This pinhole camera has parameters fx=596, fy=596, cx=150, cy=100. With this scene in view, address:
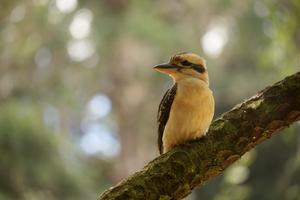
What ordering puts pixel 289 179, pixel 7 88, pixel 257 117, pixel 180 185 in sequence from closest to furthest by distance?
pixel 180 185 → pixel 257 117 → pixel 289 179 → pixel 7 88

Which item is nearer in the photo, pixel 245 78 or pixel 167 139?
pixel 167 139

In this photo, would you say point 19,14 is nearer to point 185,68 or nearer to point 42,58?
point 42,58

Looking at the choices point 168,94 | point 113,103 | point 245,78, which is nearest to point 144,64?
point 113,103

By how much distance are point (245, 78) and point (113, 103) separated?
259cm

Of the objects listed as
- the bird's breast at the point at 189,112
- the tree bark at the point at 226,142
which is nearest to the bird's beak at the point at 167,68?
the bird's breast at the point at 189,112

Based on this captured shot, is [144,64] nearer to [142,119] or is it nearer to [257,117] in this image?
[142,119]

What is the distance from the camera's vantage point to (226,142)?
2822mm

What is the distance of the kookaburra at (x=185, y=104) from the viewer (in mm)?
2984

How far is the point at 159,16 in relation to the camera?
11391mm

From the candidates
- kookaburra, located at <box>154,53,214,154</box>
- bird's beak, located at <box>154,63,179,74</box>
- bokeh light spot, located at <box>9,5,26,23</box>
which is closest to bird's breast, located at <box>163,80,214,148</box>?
kookaburra, located at <box>154,53,214,154</box>

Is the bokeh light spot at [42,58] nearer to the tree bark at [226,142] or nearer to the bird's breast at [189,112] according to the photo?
the bird's breast at [189,112]

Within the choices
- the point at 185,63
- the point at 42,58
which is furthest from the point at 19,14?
the point at 185,63

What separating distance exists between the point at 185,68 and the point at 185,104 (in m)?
0.25

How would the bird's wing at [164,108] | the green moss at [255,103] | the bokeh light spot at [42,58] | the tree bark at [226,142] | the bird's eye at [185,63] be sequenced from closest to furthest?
the tree bark at [226,142]
the green moss at [255,103]
the bird's wing at [164,108]
the bird's eye at [185,63]
the bokeh light spot at [42,58]
